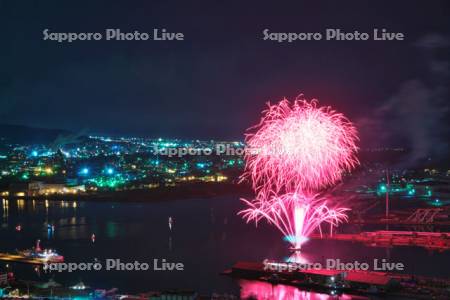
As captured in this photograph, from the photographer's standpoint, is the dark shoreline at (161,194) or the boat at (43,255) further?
the dark shoreline at (161,194)

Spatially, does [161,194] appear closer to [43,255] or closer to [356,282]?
[43,255]

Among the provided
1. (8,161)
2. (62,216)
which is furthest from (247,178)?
(8,161)

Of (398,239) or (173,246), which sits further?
(398,239)

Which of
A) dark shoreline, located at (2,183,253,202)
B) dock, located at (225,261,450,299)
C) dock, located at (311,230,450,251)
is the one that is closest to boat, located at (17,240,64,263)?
dock, located at (225,261,450,299)

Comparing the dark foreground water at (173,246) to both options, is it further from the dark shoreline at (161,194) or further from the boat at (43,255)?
the dark shoreline at (161,194)

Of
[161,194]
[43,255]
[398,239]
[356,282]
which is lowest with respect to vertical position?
[356,282]

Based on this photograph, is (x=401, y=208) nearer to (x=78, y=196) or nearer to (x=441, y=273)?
(x=441, y=273)

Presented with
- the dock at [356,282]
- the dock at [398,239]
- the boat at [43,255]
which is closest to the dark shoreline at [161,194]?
the dock at [398,239]

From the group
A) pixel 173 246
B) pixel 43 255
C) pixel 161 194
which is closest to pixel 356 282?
pixel 173 246
